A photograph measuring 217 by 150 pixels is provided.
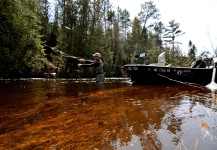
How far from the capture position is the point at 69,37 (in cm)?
2588

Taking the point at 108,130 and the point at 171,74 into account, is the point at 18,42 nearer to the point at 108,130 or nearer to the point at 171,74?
the point at 171,74

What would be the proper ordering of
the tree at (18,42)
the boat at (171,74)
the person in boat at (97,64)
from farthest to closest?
1. the tree at (18,42)
2. the boat at (171,74)
3. the person in boat at (97,64)

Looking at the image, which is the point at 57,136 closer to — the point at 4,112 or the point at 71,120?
the point at 71,120

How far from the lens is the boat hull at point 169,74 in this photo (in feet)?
35.8

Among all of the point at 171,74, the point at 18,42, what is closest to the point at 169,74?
the point at 171,74

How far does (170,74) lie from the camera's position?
11.1 meters

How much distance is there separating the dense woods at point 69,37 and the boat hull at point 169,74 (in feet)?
15.8

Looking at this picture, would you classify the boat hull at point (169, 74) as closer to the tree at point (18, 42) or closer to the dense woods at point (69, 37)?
the dense woods at point (69, 37)

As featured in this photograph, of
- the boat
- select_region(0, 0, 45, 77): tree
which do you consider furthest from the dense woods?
the boat

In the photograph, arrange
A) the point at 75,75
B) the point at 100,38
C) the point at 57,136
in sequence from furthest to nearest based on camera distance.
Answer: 1. the point at 100,38
2. the point at 75,75
3. the point at 57,136

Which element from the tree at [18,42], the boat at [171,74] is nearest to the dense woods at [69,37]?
the tree at [18,42]

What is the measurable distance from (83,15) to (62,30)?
12.3ft

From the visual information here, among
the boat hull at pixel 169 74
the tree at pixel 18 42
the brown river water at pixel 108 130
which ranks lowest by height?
the brown river water at pixel 108 130

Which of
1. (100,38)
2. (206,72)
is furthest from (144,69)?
(100,38)
